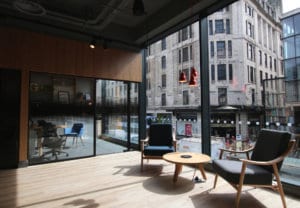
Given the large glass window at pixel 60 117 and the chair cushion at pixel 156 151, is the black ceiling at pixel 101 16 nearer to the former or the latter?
the large glass window at pixel 60 117

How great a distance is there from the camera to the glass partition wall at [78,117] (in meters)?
4.49

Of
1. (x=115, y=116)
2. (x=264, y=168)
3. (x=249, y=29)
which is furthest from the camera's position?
(x=115, y=116)

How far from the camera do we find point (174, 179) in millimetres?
3270

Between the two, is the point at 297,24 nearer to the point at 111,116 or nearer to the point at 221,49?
the point at 221,49

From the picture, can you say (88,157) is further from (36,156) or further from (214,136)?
(214,136)

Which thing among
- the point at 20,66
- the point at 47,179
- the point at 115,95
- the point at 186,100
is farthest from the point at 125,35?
the point at 47,179

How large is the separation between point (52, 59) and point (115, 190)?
3.39 metres

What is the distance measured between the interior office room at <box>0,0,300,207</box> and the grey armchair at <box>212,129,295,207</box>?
330 millimetres

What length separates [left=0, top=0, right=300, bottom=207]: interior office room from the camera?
286 cm

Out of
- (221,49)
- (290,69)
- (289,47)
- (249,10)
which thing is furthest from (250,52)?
(290,69)

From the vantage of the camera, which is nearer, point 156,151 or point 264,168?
point 264,168

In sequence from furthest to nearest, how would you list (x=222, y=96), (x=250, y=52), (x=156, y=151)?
(x=222, y=96) → (x=250, y=52) → (x=156, y=151)

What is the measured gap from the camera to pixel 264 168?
2607 millimetres

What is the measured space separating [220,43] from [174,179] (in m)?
4.42
